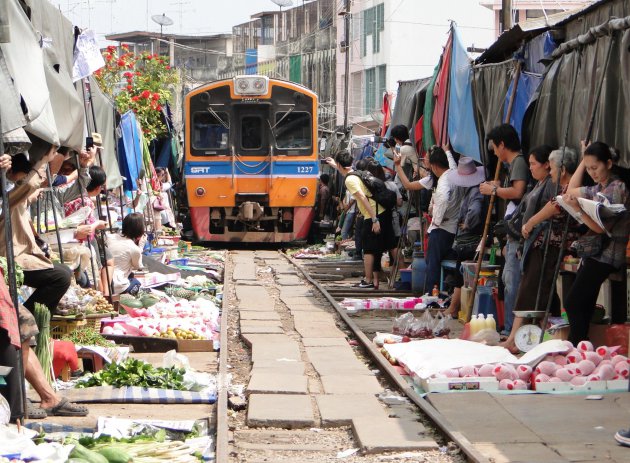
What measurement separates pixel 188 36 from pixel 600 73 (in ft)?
210

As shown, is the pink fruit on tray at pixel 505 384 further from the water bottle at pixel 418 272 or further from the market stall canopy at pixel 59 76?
the water bottle at pixel 418 272

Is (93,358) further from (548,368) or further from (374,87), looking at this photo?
(374,87)

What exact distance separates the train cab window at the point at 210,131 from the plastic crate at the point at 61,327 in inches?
509

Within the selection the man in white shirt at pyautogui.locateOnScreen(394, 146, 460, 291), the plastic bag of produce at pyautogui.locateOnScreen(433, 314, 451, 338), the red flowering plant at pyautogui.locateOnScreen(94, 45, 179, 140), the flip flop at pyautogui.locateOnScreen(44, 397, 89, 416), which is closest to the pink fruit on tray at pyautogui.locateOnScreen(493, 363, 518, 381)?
the plastic bag of produce at pyautogui.locateOnScreen(433, 314, 451, 338)

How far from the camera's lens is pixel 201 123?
21.0m

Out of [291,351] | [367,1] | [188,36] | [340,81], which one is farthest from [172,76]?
[188,36]

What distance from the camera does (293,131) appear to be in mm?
21094

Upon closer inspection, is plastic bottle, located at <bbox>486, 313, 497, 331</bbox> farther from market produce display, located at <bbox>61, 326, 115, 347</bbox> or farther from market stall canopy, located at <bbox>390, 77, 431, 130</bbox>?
market stall canopy, located at <bbox>390, 77, 431, 130</bbox>

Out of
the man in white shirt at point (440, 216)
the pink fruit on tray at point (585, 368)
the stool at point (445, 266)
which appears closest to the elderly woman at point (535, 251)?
the pink fruit on tray at point (585, 368)

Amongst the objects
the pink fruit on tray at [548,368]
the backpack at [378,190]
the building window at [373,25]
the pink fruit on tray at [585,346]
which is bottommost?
the pink fruit on tray at [548,368]

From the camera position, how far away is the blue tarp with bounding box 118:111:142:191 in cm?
1488

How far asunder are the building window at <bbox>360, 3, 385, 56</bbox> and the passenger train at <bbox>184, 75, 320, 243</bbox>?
77.1ft

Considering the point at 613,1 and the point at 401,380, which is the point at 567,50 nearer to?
the point at 613,1

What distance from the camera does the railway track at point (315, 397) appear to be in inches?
233
